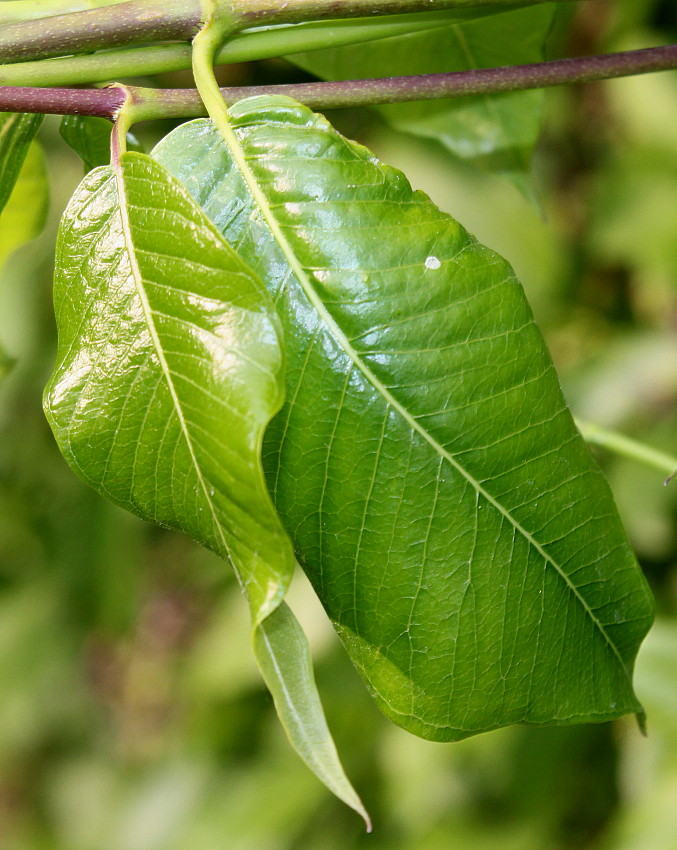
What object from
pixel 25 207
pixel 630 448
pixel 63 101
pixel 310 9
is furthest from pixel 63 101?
pixel 630 448

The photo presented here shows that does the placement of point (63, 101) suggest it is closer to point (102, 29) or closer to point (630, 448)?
point (102, 29)

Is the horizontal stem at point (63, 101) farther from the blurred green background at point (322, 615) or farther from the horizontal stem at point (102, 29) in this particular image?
the blurred green background at point (322, 615)

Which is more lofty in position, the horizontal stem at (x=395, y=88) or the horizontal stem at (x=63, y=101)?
the horizontal stem at (x=63, y=101)

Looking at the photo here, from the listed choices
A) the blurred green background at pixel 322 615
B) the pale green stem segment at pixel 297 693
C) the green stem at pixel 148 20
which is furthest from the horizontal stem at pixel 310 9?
the blurred green background at pixel 322 615

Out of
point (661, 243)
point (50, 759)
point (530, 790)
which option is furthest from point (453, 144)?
point (50, 759)

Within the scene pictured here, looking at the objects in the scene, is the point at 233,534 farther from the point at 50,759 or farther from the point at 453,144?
the point at 50,759
